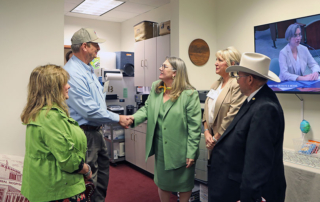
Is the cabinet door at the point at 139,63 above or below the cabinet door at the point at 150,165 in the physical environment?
above

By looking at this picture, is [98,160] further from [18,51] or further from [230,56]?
[230,56]

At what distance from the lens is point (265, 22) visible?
331 centimetres

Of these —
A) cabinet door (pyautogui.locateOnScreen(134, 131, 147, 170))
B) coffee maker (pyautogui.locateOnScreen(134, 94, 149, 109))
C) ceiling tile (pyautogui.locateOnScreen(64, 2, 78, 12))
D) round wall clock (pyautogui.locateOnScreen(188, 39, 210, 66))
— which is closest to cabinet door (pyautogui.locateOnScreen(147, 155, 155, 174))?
cabinet door (pyautogui.locateOnScreen(134, 131, 147, 170))

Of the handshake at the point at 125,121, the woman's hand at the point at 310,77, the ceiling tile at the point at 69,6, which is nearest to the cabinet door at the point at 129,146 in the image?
the handshake at the point at 125,121

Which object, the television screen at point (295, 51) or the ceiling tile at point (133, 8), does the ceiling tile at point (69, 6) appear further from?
the television screen at point (295, 51)

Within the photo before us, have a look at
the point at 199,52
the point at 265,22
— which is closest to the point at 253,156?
the point at 265,22

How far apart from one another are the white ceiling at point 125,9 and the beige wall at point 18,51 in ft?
6.45

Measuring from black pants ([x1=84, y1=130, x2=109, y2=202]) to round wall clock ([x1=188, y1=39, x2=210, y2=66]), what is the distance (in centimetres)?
205

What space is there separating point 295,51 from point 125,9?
120 inches

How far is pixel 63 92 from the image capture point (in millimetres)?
1641

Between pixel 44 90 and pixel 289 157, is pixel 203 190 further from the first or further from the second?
pixel 44 90

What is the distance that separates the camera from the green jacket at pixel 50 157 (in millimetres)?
1505

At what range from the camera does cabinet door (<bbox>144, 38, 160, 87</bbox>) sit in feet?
13.9

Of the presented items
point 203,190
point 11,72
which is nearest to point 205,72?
point 203,190
